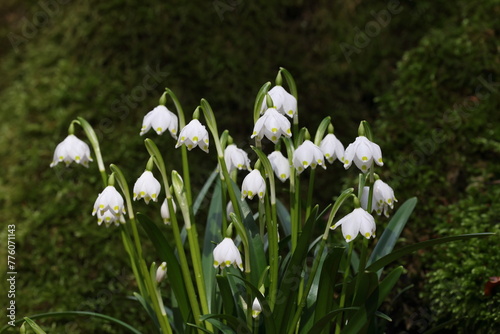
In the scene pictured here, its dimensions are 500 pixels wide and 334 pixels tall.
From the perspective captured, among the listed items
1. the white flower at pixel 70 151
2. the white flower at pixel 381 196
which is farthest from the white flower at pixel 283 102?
the white flower at pixel 70 151

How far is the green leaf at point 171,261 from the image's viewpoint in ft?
5.23

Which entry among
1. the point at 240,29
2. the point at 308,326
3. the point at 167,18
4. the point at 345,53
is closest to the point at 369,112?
the point at 345,53

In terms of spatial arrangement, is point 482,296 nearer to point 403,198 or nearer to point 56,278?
point 403,198

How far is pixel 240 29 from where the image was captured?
118 inches

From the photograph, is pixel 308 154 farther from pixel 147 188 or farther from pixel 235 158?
pixel 147 188

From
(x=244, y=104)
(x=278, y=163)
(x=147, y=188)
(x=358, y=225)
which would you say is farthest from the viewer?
(x=244, y=104)

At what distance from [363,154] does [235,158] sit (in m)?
0.39

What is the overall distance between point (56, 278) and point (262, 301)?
1210mm

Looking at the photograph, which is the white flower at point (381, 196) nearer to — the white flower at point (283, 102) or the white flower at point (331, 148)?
the white flower at point (331, 148)

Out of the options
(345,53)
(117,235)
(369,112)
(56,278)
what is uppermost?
(345,53)

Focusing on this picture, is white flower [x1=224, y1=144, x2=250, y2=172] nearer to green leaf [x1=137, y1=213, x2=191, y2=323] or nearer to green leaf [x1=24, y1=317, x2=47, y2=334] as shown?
green leaf [x1=137, y1=213, x2=191, y2=323]

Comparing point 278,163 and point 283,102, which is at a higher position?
point 283,102

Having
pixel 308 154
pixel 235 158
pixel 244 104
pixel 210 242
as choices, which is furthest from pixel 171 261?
pixel 244 104

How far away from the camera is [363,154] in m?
1.37
